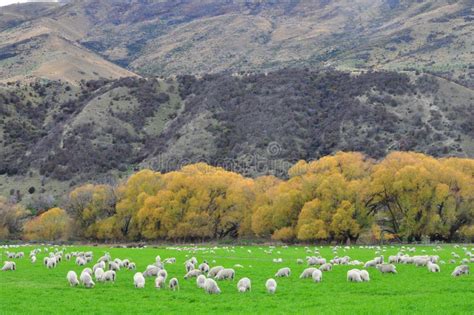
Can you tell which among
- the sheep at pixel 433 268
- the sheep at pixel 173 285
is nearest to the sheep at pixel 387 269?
the sheep at pixel 433 268

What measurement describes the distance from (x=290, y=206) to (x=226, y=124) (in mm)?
74358

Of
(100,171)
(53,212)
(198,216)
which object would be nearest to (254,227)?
(198,216)

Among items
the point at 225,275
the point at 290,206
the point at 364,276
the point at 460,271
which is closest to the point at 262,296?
the point at 225,275

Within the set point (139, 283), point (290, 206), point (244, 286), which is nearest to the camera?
point (244, 286)

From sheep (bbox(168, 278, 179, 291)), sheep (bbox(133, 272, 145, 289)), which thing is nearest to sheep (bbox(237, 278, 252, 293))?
sheep (bbox(168, 278, 179, 291))

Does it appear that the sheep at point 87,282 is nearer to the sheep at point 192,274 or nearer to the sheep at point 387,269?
the sheep at point 192,274

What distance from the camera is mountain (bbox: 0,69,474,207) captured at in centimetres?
12669

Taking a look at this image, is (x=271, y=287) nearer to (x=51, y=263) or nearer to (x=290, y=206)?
(x=51, y=263)

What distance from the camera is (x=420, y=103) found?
13412 centimetres

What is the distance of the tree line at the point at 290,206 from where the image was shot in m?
68.8

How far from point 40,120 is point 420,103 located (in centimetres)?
10842

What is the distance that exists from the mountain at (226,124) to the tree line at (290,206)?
35217mm

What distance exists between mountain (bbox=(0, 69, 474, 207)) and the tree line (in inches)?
1387

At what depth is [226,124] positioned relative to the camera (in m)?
147
